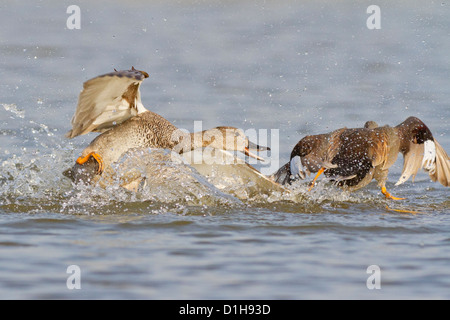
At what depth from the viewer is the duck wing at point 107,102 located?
19.3 feet

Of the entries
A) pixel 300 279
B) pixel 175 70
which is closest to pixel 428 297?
pixel 300 279

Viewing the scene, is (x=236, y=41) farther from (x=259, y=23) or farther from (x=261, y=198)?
(x=261, y=198)

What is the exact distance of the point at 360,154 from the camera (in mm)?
6773

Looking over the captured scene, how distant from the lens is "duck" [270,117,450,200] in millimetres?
6746

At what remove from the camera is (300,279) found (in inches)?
173

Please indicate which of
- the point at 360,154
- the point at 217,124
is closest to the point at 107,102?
the point at 360,154

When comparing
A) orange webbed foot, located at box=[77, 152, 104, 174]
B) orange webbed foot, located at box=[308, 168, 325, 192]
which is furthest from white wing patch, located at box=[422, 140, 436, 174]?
orange webbed foot, located at box=[77, 152, 104, 174]

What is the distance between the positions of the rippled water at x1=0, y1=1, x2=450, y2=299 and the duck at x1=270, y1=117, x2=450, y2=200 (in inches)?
7.1

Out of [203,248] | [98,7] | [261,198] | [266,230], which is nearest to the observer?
[203,248]

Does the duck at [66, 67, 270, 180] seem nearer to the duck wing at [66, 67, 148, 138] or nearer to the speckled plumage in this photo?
the duck wing at [66, 67, 148, 138]

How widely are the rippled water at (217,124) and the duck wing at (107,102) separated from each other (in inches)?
23.4

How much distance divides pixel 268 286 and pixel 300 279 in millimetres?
244

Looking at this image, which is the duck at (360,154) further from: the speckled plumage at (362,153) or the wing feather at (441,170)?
the wing feather at (441,170)

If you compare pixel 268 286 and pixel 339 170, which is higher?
pixel 339 170
